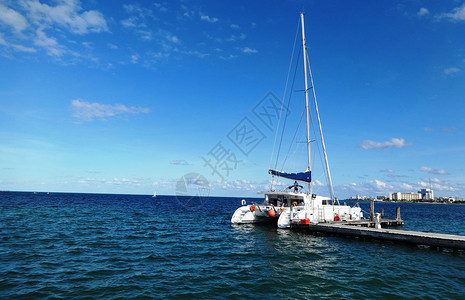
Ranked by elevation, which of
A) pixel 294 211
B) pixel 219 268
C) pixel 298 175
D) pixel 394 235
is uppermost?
pixel 298 175

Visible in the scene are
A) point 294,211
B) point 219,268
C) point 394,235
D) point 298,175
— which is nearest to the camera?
point 219,268

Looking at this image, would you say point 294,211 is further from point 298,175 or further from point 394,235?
point 394,235

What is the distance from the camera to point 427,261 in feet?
49.2

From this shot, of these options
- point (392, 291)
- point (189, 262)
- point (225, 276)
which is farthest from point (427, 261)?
point (189, 262)

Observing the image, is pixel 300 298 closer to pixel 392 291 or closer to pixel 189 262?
pixel 392 291

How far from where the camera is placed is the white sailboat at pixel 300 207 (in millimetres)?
25312

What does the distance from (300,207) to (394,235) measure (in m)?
8.06

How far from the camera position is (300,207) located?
83.9 ft

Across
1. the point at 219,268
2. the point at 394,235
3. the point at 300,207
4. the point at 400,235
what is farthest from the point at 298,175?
the point at 219,268

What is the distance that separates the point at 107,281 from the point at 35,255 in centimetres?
692

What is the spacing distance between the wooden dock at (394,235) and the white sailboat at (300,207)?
39.8 inches

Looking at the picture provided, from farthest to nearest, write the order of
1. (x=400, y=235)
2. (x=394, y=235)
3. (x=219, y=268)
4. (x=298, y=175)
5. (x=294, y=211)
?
(x=298, y=175)
(x=294, y=211)
(x=394, y=235)
(x=400, y=235)
(x=219, y=268)

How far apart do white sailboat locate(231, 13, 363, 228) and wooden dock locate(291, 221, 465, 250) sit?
1.01 m

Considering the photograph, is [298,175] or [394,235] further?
[298,175]
